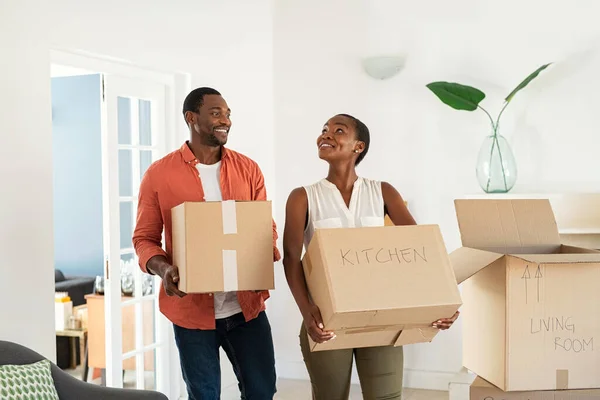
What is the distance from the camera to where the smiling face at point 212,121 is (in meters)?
2.36

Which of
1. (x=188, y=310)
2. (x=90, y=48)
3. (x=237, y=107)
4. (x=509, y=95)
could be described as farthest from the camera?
(x=237, y=107)

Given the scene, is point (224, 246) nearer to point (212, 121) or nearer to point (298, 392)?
point (212, 121)

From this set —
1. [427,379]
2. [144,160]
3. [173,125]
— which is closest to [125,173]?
[144,160]

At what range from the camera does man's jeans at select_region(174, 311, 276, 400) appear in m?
2.28

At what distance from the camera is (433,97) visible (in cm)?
430

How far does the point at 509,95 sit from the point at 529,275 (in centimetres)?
217

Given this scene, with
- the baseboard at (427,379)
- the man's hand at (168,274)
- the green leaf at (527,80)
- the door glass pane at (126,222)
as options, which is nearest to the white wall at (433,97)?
the baseboard at (427,379)

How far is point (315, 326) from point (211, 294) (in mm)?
430

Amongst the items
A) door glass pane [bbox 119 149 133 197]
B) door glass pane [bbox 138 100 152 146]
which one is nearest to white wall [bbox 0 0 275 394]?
door glass pane [bbox 138 100 152 146]

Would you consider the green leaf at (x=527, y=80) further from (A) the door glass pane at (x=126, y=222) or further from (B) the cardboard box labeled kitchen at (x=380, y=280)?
(B) the cardboard box labeled kitchen at (x=380, y=280)

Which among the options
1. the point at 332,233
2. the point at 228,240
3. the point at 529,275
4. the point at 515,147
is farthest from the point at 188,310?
the point at 515,147

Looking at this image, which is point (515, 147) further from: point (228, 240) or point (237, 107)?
point (228, 240)

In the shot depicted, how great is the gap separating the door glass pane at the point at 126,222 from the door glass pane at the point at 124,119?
0.32 m

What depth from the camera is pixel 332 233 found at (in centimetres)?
197
